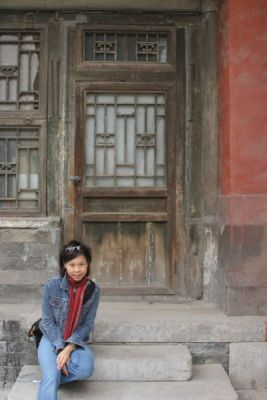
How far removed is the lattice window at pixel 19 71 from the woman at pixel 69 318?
232 centimetres

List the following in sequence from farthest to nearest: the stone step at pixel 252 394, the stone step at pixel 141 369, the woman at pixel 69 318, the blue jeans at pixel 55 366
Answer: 1. the stone step at pixel 252 394
2. the stone step at pixel 141 369
3. the woman at pixel 69 318
4. the blue jeans at pixel 55 366

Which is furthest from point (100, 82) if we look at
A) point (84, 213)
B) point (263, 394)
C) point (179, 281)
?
point (263, 394)

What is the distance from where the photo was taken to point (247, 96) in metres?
4.97

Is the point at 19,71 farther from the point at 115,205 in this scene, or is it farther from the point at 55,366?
the point at 55,366

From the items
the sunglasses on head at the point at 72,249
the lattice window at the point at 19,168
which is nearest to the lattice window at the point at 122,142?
the lattice window at the point at 19,168

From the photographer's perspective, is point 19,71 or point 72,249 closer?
point 72,249

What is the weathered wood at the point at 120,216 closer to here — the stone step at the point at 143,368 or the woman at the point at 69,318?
the woman at the point at 69,318

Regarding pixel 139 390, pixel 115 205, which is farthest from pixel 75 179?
pixel 139 390

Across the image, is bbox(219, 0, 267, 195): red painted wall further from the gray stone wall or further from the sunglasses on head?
the gray stone wall

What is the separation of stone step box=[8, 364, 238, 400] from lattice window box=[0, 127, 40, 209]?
2.00 meters

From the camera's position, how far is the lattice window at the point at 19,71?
5.72 m

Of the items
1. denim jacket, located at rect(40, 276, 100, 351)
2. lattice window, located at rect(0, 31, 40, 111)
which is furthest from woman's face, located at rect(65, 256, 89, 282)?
lattice window, located at rect(0, 31, 40, 111)

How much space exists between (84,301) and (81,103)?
2471 millimetres

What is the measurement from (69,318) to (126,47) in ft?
10.3
